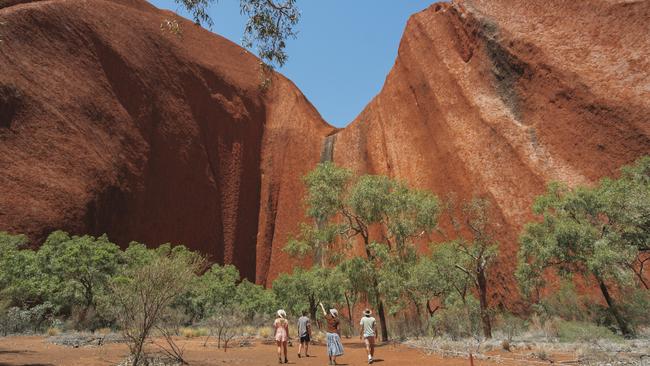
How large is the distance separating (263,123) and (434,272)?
3840 centimetres

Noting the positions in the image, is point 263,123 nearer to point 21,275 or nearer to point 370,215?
point 21,275

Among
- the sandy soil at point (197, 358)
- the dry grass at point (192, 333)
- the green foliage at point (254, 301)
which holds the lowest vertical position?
the sandy soil at point (197, 358)

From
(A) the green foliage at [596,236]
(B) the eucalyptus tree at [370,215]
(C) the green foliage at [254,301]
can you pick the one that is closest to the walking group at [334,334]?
(B) the eucalyptus tree at [370,215]

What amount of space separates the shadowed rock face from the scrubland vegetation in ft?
18.9

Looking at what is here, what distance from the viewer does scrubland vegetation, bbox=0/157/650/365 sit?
14.9 meters

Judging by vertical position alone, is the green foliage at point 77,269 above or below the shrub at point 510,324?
above

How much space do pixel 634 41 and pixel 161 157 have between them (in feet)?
128

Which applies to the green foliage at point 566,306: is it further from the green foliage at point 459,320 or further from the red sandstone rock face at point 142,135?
the red sandstone rock face at point 142,135

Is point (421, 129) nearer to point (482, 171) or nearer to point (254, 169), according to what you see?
→ point (482, 171)

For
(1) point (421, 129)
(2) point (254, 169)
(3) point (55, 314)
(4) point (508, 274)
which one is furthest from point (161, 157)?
(4) point (508, 274)

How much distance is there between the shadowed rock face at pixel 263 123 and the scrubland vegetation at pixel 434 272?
5.76 meters

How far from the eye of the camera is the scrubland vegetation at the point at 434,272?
48.8 feet

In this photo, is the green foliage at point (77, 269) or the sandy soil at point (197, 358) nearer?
the sandy soil at point (197, 358)

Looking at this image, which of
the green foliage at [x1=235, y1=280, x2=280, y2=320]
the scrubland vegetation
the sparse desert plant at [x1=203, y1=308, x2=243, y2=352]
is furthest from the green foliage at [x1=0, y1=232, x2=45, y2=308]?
the green foliage at [x1=235, y1=280, x2=280, y2=320]
